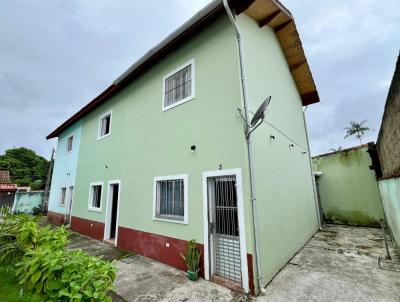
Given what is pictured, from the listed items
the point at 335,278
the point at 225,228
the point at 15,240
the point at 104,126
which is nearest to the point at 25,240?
the point at 15,240

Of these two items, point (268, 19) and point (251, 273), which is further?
point (268, 19)

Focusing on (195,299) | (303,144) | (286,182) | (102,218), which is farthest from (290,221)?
(102,218)

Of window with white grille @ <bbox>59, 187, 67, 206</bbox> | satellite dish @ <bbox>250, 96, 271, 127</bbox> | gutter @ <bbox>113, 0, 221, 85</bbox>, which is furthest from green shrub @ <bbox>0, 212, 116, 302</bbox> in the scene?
window with white grille @ <bbox>59, 187, 67, 206</bbox>

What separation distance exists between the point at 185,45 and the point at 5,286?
7.79m

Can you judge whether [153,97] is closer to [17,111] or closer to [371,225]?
[371,225]

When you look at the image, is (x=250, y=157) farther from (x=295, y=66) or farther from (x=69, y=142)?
(x=69, y=142)

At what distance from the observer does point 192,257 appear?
471 cm

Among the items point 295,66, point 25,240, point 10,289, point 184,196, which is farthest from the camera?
point 295,66

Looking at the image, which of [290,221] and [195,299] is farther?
[290,221]

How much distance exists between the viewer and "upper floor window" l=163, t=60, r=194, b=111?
19.7 ft

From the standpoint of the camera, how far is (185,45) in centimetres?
633

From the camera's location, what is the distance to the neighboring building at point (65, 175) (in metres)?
11.8

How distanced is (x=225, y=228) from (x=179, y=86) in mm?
4729

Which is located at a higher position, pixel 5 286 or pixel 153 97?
pixel 153 97
